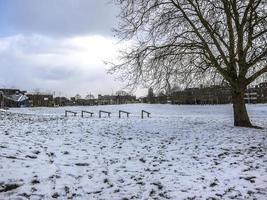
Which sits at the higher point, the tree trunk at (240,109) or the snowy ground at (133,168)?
the tree trunk at (240,109)

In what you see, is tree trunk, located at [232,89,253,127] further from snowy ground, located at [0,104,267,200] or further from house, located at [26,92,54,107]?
house, located at [26,92,54,107]

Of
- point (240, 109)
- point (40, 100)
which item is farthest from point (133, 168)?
point (40, 100)

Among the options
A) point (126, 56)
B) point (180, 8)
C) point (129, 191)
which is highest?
point (180, 8)

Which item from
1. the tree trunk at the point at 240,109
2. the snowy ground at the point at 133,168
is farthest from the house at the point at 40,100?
the snowy ground at the point at 133,168

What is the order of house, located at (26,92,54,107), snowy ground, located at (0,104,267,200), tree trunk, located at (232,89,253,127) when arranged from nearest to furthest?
snowy ground, located at (0,104,267,200)
tree trunk, located at (232,89,253,127)
house, located at (26,92,54,107)

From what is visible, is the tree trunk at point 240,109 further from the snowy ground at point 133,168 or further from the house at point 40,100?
the house at point 40,100

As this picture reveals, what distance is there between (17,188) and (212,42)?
1625 cm

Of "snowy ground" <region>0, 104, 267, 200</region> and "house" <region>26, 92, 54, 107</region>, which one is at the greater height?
"house" <region>26, 92, 54, 107</region>

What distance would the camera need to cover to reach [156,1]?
69.2ft

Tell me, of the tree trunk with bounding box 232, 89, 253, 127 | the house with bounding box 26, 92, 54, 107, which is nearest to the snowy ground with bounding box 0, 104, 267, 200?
the tree trunk with bounding box 232, 89, 253, 127

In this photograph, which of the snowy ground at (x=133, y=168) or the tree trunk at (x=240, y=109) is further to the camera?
the tree trunk at (x=240, y=109)

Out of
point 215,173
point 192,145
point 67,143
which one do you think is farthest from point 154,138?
point 215,173

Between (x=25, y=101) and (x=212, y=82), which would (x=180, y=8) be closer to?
(x=212, y=82)

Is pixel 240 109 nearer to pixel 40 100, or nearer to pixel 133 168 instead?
pixel 133 168
